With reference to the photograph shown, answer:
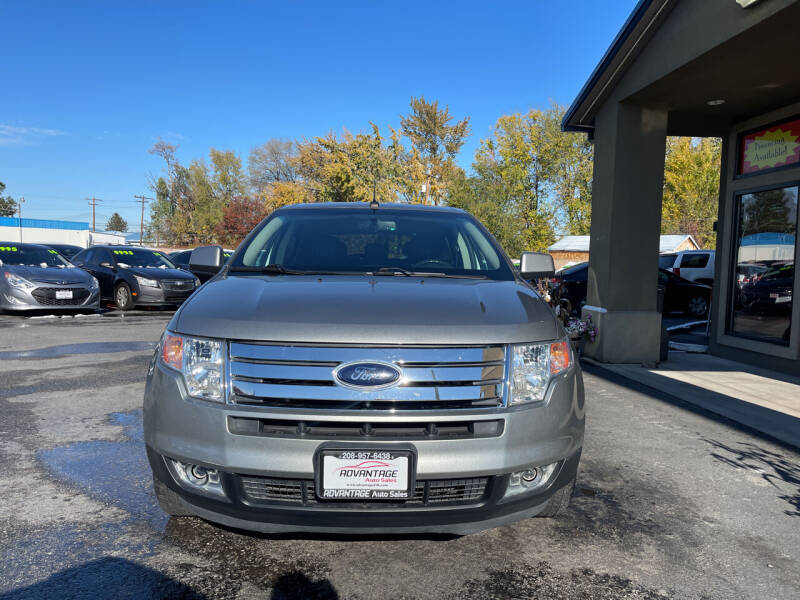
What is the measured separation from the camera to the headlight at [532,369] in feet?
7.95

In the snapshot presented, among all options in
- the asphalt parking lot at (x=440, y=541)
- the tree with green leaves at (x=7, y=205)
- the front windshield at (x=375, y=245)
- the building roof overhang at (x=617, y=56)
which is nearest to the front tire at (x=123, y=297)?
the asphalt parking lot at (x=440, y=541)

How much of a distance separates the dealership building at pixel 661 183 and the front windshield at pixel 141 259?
10412mm

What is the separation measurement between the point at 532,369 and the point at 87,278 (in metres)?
11.9

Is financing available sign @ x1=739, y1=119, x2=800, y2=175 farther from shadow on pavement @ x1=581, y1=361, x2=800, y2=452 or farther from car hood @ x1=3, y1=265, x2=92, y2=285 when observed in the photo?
car hood @ x1=3, y1=265, x2=92, y2=285

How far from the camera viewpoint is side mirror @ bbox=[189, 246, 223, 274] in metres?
3.86

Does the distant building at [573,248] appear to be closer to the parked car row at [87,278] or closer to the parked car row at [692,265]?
the parked car row at [692,265]

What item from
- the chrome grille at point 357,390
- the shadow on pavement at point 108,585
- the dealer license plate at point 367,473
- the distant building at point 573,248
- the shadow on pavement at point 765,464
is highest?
the distant building at point 573,248

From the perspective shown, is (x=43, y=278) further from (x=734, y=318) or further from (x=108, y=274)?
(x=734, y=318)

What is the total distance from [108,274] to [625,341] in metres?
11.8

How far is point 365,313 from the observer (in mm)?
2451

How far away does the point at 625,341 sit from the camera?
7.76 metres

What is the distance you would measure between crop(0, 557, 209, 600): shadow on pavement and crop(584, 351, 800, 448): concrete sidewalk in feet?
14.5

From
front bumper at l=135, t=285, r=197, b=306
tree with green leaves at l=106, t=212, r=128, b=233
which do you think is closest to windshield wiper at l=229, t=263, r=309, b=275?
front bumper at l=135, t=285, r=197, b=306

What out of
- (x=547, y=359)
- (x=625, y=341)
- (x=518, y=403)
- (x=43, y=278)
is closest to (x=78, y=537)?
(x=518, y=403)
